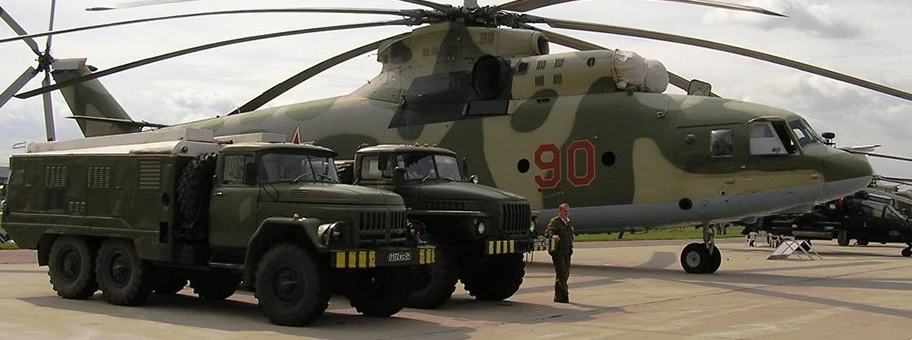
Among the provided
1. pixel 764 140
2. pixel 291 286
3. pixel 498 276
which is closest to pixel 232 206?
pixel 291 286

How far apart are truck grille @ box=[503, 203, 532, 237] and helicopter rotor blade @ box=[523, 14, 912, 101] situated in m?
4.61

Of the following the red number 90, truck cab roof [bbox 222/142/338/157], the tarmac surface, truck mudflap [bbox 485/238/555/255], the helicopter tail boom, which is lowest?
the tarmac surface

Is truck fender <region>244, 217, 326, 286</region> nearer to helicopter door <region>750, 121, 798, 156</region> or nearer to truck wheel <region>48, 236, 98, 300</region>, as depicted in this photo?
truck wheel <region>48, 236, 98, 300</region>

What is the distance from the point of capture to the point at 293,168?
10.6 m

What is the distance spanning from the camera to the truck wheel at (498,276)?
1234cm

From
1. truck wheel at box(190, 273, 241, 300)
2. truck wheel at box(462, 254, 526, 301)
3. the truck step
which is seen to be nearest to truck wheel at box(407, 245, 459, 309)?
truck wheel at box(462, 254, 526, 301)

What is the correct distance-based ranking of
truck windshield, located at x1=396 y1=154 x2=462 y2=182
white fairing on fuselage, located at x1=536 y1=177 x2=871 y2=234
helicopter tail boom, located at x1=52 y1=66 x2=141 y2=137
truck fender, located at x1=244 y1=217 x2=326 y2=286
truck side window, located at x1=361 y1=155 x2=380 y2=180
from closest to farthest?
1. truck fender, located at x1=244 y1=217 x2=326 y2=286
2. truck windshield, located at x1=396 y1=154 x2=462 y2=182
3. truck side window, located at x1=361 y1=155 x2=380 y2=180
4. white fairing on fuselage, located at x1=536 y1=177 x2=871 y2=234
5. helicopter tail boom, located at x1=52 y1=66 x2=141 y2=137

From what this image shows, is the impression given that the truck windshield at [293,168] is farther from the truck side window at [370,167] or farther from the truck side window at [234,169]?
the truck side window at [370,167]

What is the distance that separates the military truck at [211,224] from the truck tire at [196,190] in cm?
1

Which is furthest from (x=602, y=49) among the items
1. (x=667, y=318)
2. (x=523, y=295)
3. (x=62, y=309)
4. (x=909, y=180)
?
(x=909, y=180)

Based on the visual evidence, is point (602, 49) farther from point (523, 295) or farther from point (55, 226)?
point (55, 226)

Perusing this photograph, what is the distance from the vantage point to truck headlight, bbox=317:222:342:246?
938 cm

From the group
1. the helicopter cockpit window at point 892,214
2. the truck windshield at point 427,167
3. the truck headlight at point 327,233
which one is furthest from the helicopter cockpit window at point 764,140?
the helicopter cockpit window at point 892,214

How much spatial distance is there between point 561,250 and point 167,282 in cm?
506
